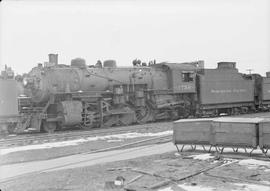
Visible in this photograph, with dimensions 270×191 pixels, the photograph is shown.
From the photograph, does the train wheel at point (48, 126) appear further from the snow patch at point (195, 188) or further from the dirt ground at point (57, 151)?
the snow patch at point (195, 188)

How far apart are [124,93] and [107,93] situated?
127 cm

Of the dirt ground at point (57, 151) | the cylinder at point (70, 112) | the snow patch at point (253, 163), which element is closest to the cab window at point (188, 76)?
the cylinder at point (70, 112)

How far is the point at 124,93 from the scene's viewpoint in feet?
73.4

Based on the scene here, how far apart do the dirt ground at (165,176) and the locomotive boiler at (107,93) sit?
10030 mm

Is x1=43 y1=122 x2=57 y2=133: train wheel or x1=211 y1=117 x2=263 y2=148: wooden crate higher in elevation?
x1=211 y1=117 x2=263 y2=148: wooden crate

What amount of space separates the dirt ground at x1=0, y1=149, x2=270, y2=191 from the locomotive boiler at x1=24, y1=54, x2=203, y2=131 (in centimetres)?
1003

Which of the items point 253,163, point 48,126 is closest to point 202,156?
point 253,163

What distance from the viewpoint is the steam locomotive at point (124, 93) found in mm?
19613

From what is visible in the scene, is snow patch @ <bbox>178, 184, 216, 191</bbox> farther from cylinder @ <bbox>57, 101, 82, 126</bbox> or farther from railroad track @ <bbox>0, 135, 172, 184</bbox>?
cylinder @ <bbox>57, 101, 82, 126</bbox>

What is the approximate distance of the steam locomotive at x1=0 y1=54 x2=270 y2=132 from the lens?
64.3 ft

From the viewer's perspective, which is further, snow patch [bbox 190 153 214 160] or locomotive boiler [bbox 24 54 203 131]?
locomotive boiler [bbox 24 54 203 131]

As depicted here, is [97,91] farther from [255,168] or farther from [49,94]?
[255,168]

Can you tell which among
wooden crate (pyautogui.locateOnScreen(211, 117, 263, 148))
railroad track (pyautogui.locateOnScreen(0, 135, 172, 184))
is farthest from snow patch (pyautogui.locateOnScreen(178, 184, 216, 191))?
railroad track (pyautogui.locateOnScreen(0, 135, 172, 184))

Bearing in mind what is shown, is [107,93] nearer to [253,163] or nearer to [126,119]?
[126,119]
